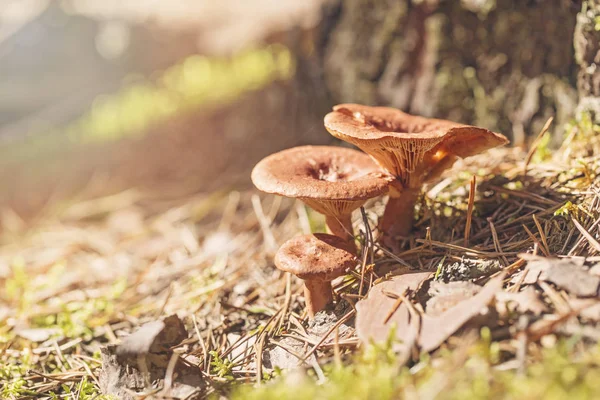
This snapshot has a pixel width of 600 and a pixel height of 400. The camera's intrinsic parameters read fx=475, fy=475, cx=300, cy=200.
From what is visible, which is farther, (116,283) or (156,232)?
(156,232)

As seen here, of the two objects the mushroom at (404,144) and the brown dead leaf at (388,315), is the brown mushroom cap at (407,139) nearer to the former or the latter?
the mushroom at (404,144)

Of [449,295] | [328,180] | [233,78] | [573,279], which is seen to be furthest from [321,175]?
[233,78]

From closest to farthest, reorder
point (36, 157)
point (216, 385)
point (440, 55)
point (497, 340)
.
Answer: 1. point (497, 340)
2. point (216, 385)
3. point (440, 55)
4. point (36, 157)

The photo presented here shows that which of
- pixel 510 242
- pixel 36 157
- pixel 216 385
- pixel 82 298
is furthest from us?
pixel 36 157

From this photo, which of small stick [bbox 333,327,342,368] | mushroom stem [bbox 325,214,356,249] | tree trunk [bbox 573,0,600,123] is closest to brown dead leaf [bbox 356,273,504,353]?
small stick [bbox 333,327,342,368]

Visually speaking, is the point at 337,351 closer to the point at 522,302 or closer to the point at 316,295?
the point at 316,295

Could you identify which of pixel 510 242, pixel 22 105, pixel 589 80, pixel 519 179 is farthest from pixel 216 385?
pixel 22 105

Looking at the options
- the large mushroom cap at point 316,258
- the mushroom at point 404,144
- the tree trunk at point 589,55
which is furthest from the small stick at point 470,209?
the tree trunk at point 589,55

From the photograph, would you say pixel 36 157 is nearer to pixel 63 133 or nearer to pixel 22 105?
pixel 63 133
